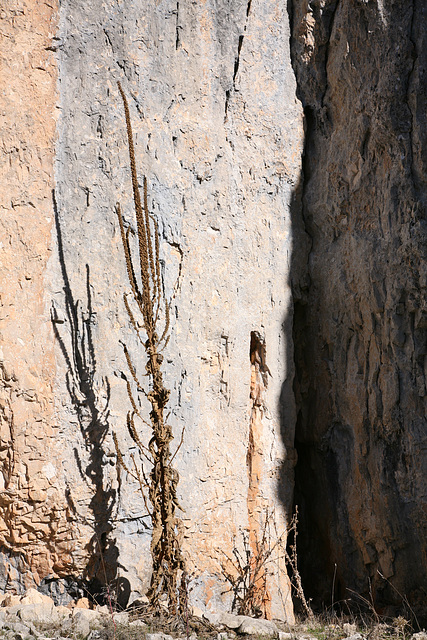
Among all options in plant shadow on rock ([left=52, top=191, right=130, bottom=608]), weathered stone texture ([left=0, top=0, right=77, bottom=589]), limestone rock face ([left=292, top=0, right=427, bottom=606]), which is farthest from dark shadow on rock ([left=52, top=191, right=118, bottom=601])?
limestone rock face ([left=292, top=0, right=427, bottom=606])

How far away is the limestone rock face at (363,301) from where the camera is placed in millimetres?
4207

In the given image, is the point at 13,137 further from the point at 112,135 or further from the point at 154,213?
the point at 154,213

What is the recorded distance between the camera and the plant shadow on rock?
403 centimetres

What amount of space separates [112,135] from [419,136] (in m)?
1.92

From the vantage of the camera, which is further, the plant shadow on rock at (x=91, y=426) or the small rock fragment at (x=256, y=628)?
the plant shadow on rock at (x=91, y=426)

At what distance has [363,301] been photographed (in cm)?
456

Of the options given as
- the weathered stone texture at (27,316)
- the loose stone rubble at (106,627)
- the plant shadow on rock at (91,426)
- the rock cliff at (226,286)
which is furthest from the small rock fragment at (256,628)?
the weathered stone texture at (27,316)

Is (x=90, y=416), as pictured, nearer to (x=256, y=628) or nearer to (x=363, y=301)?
(x=256, y=628)

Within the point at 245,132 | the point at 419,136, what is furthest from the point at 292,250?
the point at 419,136

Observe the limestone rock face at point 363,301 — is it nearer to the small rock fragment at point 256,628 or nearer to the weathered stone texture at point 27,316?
the small rock fragment at point 256,628

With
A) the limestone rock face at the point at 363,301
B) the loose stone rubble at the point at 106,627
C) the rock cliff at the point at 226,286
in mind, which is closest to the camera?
the loose stone rubble at the point at 106,627

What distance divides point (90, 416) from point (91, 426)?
0.20 ft

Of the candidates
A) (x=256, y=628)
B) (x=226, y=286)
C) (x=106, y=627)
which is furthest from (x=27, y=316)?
(x=256, y=628)

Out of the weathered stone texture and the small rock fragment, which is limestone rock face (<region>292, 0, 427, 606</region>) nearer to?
the small rock fragment
